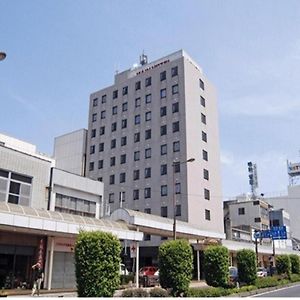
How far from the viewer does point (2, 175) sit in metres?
27.3

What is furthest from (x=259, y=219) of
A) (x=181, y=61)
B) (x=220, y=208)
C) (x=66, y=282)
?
(x=66, y=282)

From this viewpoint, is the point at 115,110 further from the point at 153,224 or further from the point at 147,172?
the point at 153,224

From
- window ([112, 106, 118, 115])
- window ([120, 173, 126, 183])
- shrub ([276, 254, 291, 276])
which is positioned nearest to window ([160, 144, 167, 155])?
window ([120, 173, 126, 183])

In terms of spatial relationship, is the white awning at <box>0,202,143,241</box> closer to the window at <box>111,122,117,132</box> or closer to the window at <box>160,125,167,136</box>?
the window at <box>160,125,167,136</box>

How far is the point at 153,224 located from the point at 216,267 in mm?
10164

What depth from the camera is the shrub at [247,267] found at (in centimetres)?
3123

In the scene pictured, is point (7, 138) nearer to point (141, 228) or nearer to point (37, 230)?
point (141, 228)

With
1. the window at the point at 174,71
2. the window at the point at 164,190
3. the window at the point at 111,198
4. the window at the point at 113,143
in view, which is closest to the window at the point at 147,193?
the window at the point at 164,190

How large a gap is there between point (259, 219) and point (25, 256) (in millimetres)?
59756

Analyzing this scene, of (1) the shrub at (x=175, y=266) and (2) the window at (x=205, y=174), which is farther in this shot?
(2) the window at (x=205, y=174)

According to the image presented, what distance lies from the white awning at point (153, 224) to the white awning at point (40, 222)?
118 inches

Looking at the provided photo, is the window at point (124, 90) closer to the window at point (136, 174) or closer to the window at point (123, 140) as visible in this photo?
the window at point (123, 140)

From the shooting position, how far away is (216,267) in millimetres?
26188

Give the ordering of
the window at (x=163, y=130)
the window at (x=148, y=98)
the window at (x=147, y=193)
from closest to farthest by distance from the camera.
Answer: the window at (x=147, y=193) < the window at (x=163, y=130) < the window at (x=148, y=98)
